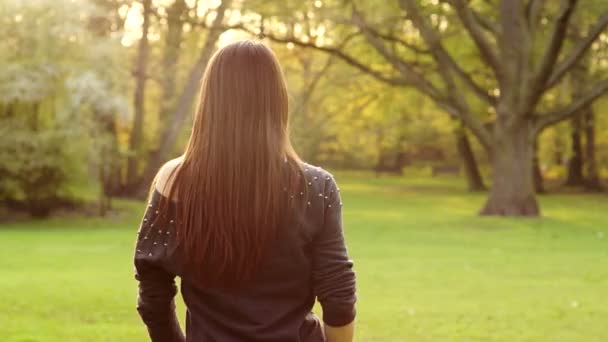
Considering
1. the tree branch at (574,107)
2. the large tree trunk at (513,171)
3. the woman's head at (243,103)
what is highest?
the woman's head at (243,103)

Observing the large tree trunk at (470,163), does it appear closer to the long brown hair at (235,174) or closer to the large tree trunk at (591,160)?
the large tree trunk at (591,160)

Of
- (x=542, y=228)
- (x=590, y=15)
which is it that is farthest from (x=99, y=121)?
(x=590, y=15)

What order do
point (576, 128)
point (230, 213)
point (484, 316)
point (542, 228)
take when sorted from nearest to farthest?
1. point (230, 213)
2. point (484, 316)
3. point (542, 228)
4. point (576, 128)

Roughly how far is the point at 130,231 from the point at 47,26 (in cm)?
596

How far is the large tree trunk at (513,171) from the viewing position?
91.1 ft

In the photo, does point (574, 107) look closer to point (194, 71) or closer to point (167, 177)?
point (194, 71)

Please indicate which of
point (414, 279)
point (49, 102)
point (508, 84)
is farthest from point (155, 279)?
point (49, 102)

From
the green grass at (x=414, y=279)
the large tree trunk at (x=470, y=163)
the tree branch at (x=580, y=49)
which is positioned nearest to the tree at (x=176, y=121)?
the green grass at (x=414, y=279)

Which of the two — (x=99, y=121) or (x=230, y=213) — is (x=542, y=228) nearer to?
(x=99, y=121)

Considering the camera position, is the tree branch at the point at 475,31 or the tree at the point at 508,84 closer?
the tree branch at the point at 475,31

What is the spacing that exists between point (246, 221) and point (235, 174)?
128 millimetres

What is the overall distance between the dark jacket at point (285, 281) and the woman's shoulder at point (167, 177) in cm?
2

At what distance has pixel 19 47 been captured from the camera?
2720cm

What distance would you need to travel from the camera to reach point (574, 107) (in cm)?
2731
